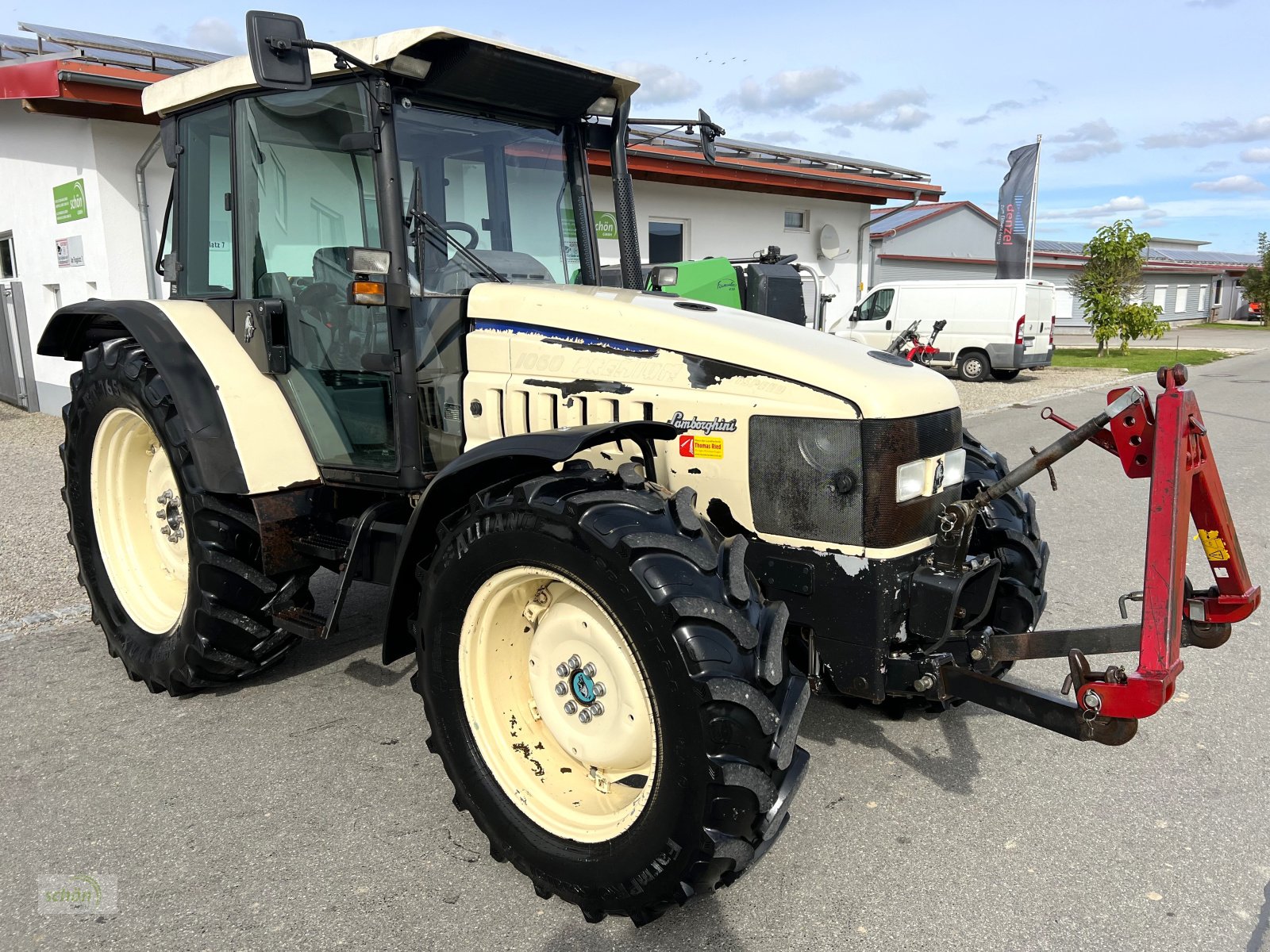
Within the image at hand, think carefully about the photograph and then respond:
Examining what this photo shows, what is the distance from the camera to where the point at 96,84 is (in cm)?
844

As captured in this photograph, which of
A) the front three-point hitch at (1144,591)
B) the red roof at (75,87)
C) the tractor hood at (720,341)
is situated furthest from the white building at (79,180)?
the front three-point hitch at (1144,591)

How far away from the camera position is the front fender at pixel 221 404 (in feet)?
11.2

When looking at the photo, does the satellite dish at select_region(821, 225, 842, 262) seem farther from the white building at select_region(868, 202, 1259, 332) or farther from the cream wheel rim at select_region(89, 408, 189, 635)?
the cream wheel rim at select_region(89, 408, 189, 635)

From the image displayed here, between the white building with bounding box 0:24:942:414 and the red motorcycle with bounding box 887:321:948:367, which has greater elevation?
the white building with bounding box 0:24:942:414

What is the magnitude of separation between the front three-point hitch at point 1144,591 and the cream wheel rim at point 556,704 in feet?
2.80

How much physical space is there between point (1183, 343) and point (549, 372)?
113 ft

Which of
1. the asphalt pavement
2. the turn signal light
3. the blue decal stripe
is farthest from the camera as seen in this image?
the turn signal light

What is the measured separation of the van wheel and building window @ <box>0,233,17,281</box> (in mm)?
15013

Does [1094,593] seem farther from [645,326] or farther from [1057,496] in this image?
[645,326]

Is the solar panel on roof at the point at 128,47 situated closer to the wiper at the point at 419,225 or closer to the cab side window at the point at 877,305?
the wiper at the point at 419,225

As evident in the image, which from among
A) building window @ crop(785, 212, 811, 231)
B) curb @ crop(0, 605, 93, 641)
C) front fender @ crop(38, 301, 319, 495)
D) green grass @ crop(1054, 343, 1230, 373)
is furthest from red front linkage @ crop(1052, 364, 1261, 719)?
green grass @ crop(1054, 343, 1230, 373)

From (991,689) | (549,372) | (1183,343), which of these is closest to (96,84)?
(549,372)

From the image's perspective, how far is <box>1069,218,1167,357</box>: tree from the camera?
2336 centimetres

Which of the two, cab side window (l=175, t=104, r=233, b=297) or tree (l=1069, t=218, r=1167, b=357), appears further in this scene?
tree (l=1069, t=218, r=1167, b=357)
